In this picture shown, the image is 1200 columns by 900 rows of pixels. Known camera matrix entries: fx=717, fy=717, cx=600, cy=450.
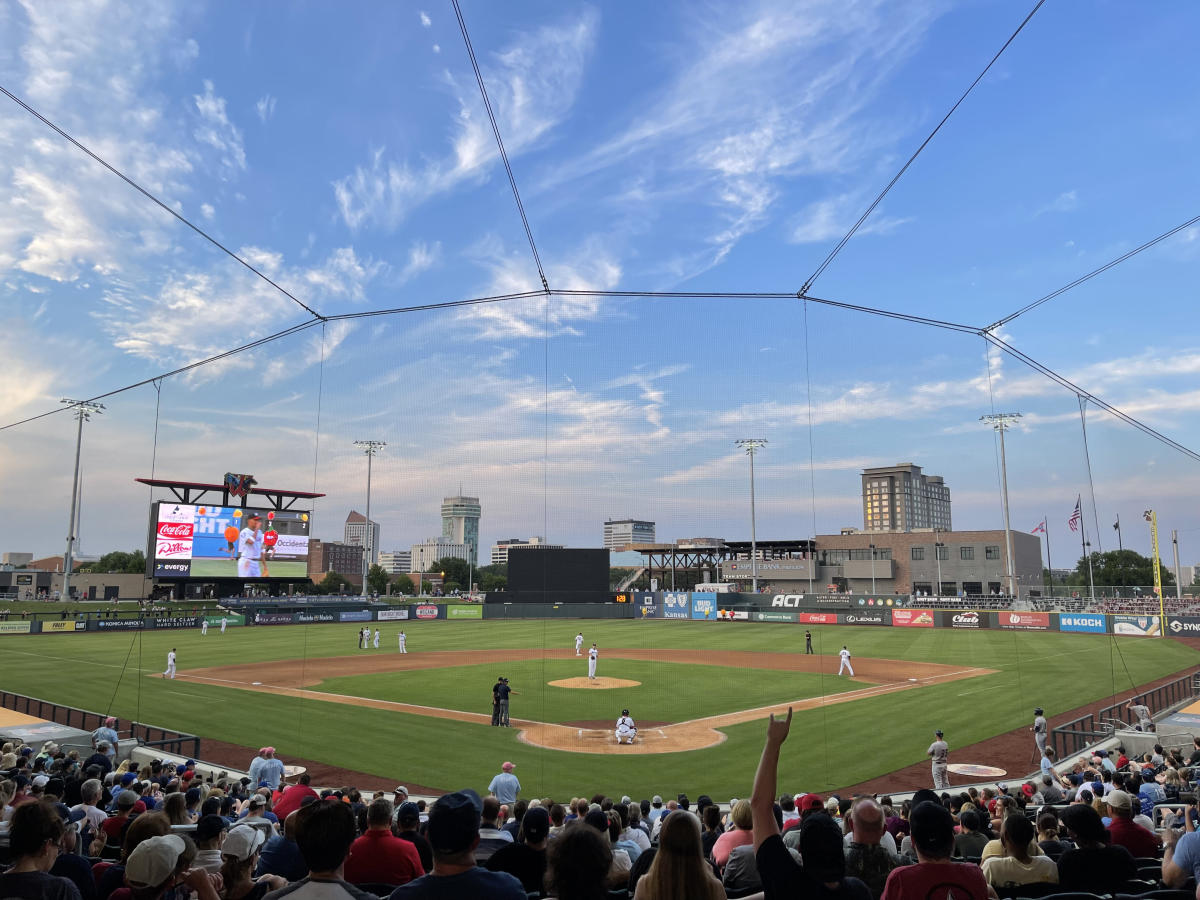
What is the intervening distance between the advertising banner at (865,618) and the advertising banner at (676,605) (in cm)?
1276

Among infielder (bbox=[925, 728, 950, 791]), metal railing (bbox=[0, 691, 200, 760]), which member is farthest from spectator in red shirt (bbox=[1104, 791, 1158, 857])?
metal railing (bbox=[0, 691, 200, 760])

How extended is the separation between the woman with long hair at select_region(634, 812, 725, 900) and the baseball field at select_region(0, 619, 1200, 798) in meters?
12.1

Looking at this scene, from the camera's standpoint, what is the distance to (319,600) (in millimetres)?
62938

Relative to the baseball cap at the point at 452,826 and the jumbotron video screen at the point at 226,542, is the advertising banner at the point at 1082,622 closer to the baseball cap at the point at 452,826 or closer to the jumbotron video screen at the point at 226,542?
the jumbotron video screen at the point at 226,542

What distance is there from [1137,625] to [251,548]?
56.9 m

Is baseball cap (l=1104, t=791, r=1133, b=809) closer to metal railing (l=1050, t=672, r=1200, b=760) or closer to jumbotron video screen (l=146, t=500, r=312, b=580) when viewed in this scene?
metal railing (l=1050, t=672, r=1200, b=760)

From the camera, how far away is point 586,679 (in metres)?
28.6

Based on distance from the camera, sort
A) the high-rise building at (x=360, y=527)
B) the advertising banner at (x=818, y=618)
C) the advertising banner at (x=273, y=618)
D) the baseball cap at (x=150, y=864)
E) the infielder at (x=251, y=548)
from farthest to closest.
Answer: the advertising banner at (x=818, y=618)
the advertising banner at (x=273, y=618)
the infielder at (x=251, y=548)
the high-rise building at (x=360, y=527)
the baseball cap at (x=150, y=864)

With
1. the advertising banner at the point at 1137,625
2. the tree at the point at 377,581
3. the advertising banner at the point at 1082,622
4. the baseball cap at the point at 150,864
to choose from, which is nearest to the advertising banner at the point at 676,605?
the advertising banner at the point at 1082,622

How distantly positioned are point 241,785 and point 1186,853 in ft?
38.6

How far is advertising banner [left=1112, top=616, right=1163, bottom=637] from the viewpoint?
135 ft

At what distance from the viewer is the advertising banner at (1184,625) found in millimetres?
41569

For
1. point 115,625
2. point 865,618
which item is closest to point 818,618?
point 865,618

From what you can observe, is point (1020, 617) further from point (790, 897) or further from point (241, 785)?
point (790, 897)
